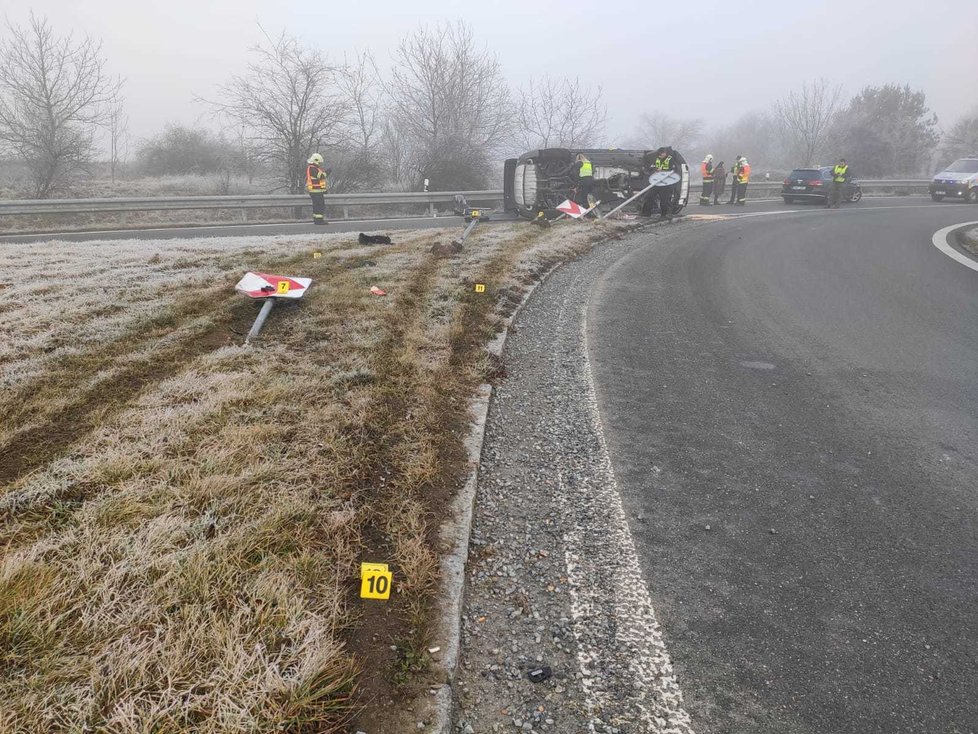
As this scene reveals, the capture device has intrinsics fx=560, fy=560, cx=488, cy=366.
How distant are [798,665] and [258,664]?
201 centimetres

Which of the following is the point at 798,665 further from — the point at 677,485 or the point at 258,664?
the point at 258,664

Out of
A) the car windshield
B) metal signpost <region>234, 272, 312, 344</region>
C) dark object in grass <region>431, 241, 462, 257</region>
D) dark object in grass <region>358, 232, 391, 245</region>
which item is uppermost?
the car windshield

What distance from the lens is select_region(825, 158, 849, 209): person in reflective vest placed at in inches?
830

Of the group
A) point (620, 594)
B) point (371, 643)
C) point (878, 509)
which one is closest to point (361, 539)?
point (371, 643)

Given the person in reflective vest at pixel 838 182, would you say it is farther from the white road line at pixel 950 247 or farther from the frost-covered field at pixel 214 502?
the frost-covered field at pixel 214 502

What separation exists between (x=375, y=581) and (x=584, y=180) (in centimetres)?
1393

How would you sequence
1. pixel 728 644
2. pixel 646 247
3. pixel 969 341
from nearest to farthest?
pixel 728 644
pixel 969 341
pixel 646 247

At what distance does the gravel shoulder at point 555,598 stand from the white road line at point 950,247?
9738 millimetres

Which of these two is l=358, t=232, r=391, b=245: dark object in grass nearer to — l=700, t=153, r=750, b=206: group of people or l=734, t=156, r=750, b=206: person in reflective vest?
l=700, t=153, r=750, b=206: group of people

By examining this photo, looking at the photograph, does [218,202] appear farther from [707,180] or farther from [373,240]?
[707,180]

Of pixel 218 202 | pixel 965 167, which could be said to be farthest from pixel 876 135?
pixel 218 202

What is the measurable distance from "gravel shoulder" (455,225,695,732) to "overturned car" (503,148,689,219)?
11.8 metres

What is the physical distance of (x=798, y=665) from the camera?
2172mm

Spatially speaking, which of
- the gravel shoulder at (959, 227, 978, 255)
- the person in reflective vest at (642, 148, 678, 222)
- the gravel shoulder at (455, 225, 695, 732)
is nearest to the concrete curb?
the gravel shoulder at (959, 227, 978, 255)
